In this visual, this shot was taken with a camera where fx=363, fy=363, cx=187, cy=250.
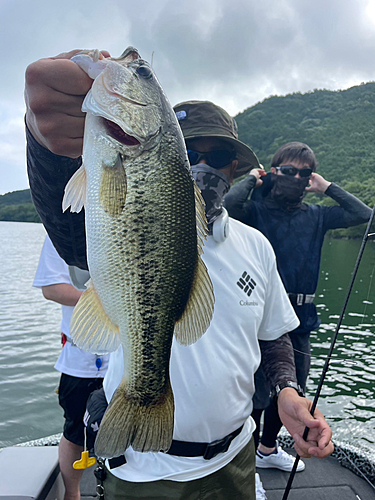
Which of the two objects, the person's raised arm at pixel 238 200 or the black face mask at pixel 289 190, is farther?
the person's raised arm at pixel 238 200

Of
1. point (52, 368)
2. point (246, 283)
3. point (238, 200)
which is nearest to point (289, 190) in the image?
point (238, 200)

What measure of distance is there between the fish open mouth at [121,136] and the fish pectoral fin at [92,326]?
42 cm

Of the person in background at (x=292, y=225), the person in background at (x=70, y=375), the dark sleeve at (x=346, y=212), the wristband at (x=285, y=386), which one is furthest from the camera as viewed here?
the dark sleeve at (x=346, y=212)

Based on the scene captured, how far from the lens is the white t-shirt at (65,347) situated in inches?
94.6

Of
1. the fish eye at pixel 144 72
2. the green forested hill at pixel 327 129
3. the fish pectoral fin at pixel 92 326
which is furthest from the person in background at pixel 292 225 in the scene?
the green forested hill at pixel 327 129

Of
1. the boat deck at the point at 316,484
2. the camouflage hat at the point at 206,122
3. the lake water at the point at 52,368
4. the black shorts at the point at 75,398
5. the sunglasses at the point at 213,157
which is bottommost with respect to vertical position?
the lake water at the point at 52,368

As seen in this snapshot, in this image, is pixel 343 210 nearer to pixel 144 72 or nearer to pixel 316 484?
pixel 316 484

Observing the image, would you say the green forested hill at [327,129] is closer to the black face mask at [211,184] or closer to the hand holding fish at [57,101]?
the black face mask at [211,184]

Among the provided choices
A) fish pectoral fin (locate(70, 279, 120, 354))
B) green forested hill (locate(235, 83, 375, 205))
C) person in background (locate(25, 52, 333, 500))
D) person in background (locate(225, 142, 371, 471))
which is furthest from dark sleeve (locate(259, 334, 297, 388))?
green forested hill (locate(235, 83, 375, 205))

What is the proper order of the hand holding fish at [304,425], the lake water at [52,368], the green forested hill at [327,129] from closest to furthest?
the hand holding fish at [304,425]
the lake water at [52,368]
the green forested hill at [327,129]

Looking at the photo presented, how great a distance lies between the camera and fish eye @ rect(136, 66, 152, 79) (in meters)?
1.11

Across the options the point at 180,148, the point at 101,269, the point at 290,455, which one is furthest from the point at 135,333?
the point at 290,455

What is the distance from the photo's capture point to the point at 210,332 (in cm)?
149

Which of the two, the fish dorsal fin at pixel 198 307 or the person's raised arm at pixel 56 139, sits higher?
the person's raised arm at pixel 56 139
